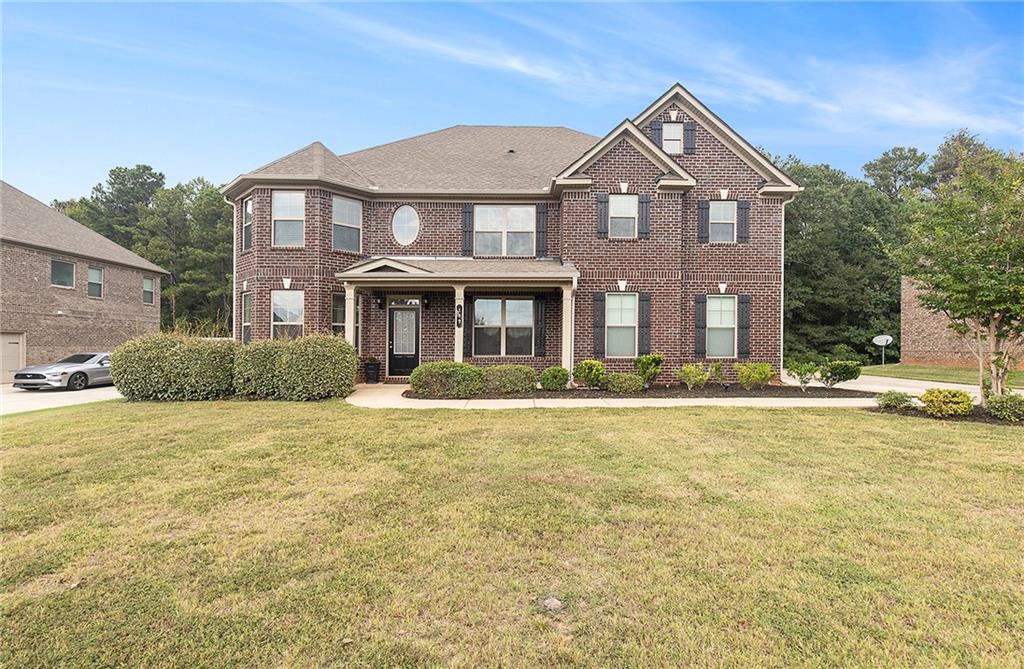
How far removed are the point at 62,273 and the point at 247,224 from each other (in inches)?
463

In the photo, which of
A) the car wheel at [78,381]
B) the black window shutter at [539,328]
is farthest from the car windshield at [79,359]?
the black window shutter at [539,328]

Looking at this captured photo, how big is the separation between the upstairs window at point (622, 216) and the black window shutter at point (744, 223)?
3133mm

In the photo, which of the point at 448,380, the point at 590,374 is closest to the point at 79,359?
the point at 448,380

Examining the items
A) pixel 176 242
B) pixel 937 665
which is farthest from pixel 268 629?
pixel 176 242

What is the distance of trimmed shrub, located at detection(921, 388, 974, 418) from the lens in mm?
8266

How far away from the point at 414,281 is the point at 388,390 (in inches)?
116

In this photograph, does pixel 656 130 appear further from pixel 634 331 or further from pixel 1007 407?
pixel 1007 407

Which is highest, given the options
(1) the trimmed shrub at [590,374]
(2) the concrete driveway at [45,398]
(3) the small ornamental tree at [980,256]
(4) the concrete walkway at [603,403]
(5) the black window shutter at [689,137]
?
(5) the black window shutter at [689,137]

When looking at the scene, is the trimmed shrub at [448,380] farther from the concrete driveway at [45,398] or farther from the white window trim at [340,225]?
the concrete driveway at [45,398]

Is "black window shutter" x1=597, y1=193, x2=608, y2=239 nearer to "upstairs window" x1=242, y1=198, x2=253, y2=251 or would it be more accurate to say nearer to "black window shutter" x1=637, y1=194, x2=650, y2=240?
"black window shutter" x1=637, y1=194, x2=650, y2=240

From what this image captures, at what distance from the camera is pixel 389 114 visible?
22156 mm

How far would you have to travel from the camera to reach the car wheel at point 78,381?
14234 mm

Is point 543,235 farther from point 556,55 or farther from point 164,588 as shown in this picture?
point 164,588

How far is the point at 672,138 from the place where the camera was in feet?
44.2
